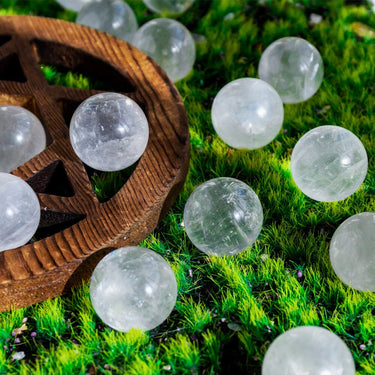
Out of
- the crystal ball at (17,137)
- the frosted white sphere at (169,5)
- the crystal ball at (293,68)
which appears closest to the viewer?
the crystal ball at (17,137)

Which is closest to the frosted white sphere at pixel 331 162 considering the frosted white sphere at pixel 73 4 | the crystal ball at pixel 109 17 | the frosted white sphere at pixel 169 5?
the crystal ball at pixel 109 17

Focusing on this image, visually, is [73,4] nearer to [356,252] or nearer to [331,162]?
[331,162]

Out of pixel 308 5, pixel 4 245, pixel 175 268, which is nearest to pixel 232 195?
pixel 175 268

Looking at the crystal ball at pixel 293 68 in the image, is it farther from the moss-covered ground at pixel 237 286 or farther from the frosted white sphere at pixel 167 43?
the frosted white sphere at pixel 167 43

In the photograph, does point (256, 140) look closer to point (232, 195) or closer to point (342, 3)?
point (232, 195)

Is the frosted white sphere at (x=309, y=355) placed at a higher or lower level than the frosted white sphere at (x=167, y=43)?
lower

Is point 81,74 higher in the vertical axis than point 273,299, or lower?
higher

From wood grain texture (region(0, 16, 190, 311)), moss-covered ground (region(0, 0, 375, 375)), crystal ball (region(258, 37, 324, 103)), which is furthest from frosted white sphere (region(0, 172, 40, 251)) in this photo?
crystal ball (region(258, 37, 324, 103))
